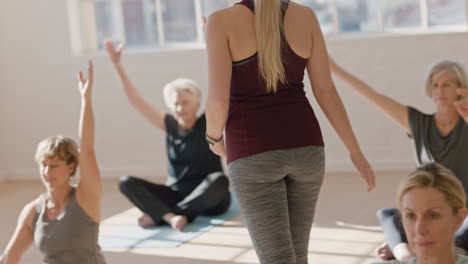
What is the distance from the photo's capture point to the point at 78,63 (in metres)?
7.28

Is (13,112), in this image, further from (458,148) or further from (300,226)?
(300,226)

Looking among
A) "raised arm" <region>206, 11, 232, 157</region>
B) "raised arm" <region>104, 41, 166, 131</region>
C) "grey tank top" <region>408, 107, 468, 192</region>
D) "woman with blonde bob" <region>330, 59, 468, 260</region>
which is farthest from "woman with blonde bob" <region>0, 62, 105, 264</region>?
"grey tank top" <region>408, 107, 468, 192</region>

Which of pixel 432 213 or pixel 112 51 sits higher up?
pixel 112 51

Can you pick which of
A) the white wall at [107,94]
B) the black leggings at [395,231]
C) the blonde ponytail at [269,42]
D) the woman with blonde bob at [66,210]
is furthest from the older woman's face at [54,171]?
the white wall at [107,94]

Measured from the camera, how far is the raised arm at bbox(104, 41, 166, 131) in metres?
4.35

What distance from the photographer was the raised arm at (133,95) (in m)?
4.35

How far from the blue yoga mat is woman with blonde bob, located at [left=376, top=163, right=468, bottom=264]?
266 cm

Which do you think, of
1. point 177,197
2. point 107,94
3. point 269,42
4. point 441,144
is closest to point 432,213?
point 269,42

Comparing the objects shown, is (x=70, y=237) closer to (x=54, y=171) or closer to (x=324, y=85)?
(x=54, y=171)

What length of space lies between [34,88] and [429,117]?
4541 mm

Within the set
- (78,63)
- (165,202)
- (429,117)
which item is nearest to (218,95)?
(429,117)

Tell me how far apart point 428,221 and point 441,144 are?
75.5 inches

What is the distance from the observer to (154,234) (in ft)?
15.9

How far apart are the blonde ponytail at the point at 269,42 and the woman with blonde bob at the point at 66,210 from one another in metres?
0.95
